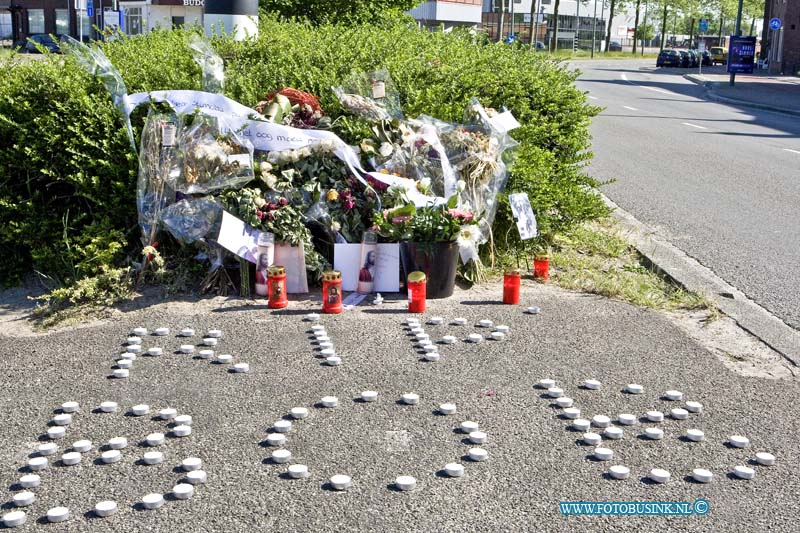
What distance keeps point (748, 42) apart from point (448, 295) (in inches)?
1602

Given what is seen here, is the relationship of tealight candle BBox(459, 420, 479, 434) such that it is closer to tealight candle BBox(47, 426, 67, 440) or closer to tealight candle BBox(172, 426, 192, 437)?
tealight candle BBox(172, 426, 192, 437)

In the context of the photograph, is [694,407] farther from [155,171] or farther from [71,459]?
[155,171]

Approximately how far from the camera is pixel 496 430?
4371 millimetres

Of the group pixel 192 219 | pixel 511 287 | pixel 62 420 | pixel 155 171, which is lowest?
pixel 62 420

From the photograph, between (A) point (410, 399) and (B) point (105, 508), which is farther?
(A) point (410, 399)

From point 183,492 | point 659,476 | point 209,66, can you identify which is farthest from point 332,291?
point 659,476

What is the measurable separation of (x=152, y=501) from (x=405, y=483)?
976 millimetres

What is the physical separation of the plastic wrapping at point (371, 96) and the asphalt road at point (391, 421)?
1.65 metres

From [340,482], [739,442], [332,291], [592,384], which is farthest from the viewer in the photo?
[332,291]

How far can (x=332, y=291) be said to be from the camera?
6.20 meters

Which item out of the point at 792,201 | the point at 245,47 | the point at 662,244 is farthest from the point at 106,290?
the point at 792,201

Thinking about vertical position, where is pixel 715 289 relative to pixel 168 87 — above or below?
below

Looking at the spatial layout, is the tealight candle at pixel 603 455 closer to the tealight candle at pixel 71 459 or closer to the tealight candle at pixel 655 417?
the tealight candle at pixel 655 417

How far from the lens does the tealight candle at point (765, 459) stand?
160 inches
